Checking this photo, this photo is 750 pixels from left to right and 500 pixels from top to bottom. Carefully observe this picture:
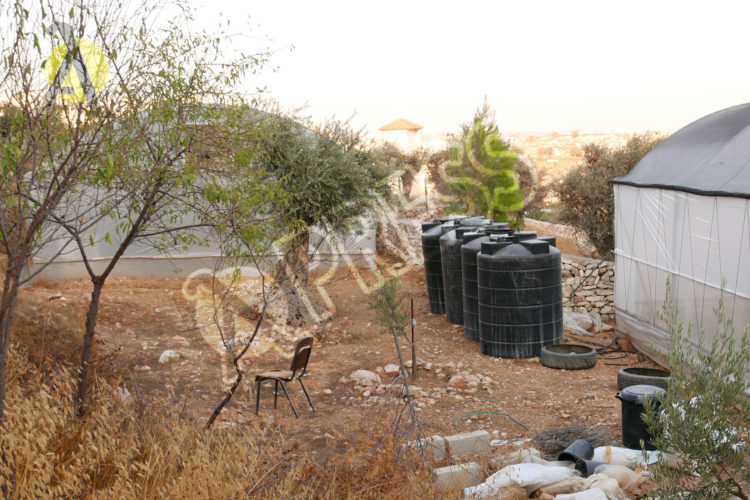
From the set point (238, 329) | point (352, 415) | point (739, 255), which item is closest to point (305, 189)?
point (238, 329)

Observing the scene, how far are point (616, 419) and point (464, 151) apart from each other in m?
16.8

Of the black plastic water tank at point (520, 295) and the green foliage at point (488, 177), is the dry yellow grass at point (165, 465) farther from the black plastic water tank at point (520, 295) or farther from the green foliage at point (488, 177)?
the green foliage at point (488, 177)

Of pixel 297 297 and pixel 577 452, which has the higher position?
pixel 297 297

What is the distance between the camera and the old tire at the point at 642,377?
8.23 meters

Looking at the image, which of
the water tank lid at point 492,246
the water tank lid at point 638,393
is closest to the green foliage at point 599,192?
the water tank lid at point 492,246

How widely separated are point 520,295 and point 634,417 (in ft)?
13.2

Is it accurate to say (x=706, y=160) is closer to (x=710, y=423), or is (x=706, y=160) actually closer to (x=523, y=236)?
(x=523, y=236)

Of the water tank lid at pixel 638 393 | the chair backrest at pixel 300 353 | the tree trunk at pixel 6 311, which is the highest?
the tree trunk at pixel 6 311

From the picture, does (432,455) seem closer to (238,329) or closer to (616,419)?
(616,419)

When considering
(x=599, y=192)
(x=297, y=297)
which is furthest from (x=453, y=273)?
(x=599, y=192)

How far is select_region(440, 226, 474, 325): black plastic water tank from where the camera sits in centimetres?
1259

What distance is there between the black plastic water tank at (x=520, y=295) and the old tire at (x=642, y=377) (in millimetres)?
2104

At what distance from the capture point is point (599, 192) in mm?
17438

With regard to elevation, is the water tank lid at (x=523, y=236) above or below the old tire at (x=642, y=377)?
above
